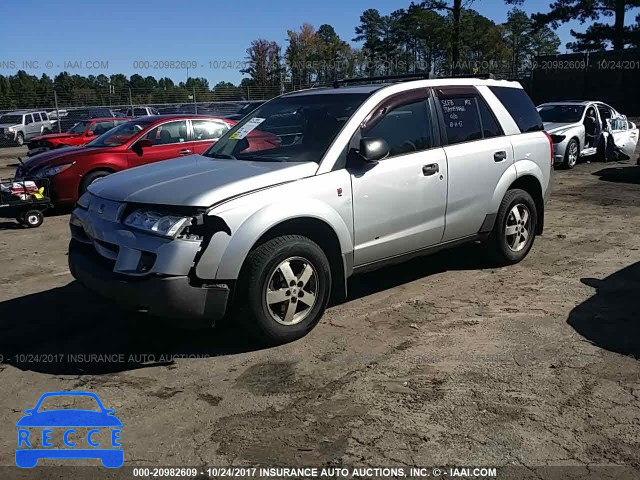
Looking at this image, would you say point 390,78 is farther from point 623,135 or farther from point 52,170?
point 623,135

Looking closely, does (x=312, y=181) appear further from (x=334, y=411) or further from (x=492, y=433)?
(x=492, y=433)

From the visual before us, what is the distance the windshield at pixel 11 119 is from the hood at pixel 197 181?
29103 mm

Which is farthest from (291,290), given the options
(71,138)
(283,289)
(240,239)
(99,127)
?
(99,127)

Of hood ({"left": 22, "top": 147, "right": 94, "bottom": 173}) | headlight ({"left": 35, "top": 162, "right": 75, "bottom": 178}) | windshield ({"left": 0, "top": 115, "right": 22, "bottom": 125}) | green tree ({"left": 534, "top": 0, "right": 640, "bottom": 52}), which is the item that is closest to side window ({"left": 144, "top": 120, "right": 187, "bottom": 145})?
hood ({"left": 22, "top": 147, "right": 94, "bottom": 173})

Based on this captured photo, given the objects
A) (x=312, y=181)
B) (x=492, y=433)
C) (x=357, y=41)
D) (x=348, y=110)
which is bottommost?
(x=492, y=433)

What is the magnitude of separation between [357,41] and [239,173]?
230 feet

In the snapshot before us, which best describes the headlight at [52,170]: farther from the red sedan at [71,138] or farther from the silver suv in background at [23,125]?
the silver suv in background at [23,125]

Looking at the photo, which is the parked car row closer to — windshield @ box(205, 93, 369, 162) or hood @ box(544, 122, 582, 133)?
windshield @ box(205, 93, 369, 162)

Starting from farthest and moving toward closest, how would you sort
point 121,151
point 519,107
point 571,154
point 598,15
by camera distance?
point 598,15, point 571,154, point 121,151, point 519,107

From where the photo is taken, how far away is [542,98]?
34.5m

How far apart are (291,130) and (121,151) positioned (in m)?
6.12

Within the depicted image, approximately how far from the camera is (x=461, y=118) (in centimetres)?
586

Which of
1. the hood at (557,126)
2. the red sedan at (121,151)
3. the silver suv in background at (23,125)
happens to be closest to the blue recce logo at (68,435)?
the red sedan at (121,151)

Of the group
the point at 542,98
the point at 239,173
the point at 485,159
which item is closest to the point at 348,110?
the point at 239,173
